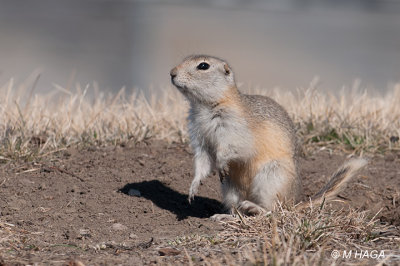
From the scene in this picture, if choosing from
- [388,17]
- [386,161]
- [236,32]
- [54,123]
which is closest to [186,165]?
[54,123]

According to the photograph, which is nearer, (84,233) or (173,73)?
(84,233)

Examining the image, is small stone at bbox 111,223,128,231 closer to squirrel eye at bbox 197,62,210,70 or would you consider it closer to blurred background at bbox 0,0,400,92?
squirrel eye at bbox 197,62,210,70

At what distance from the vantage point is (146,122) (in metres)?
6.95

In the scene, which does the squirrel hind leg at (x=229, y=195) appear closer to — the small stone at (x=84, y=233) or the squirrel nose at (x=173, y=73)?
the squirrel nose at (x=173, y=73)

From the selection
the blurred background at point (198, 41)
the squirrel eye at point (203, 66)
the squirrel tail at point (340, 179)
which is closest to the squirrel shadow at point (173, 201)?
the squirrel tail at point (340, 179)

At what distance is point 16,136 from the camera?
6.11 meters

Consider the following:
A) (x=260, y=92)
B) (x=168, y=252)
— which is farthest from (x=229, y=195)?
(x=260, y=92)

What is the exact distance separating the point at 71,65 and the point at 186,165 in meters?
6.42

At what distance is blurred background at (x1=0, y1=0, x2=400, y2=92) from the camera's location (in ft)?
40.1

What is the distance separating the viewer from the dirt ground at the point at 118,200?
446 centimetres

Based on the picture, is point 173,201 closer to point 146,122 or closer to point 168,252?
point 146,122

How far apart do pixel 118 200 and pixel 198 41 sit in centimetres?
767

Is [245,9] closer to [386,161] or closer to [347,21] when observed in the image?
[347,21]

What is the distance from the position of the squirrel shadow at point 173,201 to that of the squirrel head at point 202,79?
0.81 metres
